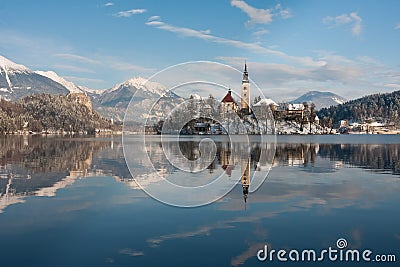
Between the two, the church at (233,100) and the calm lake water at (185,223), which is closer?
the calm lake water at (185,223)

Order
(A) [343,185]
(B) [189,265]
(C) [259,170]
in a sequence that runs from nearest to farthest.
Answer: (B) [189,265], (A) [343,185], (C) [259,170]

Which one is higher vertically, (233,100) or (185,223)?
(233,100)

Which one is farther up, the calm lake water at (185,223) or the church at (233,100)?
the church at (233,100)

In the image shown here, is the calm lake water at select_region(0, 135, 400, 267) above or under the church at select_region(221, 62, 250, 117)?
under

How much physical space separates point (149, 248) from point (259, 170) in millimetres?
18399

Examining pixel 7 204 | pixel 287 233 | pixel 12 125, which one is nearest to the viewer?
pixel 287 233

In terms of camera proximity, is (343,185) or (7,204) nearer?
(7,204)

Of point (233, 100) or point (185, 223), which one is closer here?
point (185, 223)

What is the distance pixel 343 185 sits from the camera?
21.4 m

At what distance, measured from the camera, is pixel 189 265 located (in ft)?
30.7

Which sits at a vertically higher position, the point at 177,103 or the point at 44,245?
the point at 177,103

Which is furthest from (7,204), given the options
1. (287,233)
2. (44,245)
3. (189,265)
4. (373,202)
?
(373,202)

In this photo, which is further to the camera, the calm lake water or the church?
the church

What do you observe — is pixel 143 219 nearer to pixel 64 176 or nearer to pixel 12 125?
pixel 64 176
